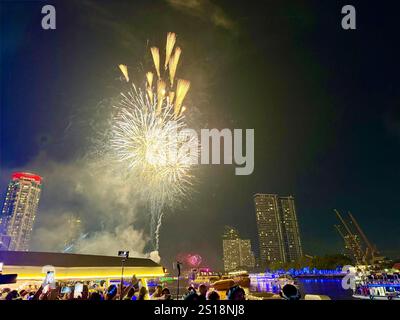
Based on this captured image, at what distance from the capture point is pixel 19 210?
98688 mm

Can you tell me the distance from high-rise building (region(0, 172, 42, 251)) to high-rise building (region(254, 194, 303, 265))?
120 metres

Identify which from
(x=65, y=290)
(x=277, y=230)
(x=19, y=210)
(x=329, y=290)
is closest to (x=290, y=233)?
(x=277, y=230)

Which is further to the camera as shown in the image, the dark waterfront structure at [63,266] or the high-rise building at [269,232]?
the high-rise building at [269,232]

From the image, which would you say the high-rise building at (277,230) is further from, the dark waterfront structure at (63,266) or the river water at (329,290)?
the dark waterfront structure at (63,266)

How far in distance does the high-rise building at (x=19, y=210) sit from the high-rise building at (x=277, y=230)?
11987cm

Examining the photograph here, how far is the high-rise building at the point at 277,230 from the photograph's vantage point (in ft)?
512

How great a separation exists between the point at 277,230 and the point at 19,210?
134m

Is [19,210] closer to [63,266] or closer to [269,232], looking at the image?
[63,266]

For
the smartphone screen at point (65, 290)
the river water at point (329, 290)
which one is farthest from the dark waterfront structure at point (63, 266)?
the river water at point (329, 290)

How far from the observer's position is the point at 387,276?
54188 millimetres
